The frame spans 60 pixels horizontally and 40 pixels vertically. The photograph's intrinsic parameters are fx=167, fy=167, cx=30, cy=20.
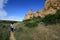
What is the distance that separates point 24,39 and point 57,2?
4027 centimetres

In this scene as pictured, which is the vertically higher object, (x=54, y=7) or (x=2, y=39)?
(x=54, y=7)

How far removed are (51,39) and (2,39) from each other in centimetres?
836

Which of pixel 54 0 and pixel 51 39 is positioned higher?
pixel 54 0

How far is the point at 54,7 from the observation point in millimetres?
61719

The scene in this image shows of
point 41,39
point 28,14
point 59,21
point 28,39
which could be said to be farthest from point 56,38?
point 28,14

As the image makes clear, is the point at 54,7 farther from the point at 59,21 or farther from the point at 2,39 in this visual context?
the point at 2,39

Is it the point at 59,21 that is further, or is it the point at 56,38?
the point at 59,21

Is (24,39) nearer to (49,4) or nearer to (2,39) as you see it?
(2,39)

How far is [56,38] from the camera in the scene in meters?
19.9

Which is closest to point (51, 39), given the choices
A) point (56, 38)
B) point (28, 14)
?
point (56, 38)

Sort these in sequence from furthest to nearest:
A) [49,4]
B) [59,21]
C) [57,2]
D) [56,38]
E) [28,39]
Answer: [49,4] → [57,2] → [59,21] → [28,39] → [56,38]

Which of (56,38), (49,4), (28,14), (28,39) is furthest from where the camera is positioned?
(28,14)

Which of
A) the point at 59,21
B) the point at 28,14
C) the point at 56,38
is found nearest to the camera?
the point at 56,38

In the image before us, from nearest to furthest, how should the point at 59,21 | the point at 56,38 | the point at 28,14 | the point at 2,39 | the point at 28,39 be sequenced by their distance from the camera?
the point at 56,38, the point at 28,39, the point at 2,39, the point at 59,21, the point at 28,14
